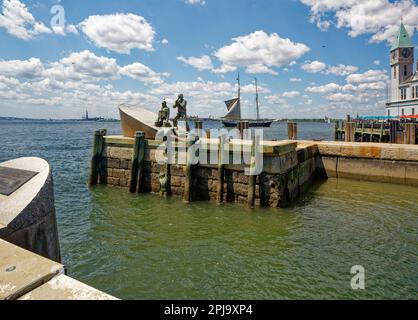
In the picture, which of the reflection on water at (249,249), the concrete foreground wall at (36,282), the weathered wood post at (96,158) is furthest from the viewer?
the weathered wood post at (96,158)

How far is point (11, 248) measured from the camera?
317 centimetres

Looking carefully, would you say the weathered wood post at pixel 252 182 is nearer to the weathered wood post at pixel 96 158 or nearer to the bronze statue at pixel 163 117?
the bronze statue at pixel 163 117

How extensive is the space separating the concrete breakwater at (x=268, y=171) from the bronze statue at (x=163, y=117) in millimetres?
1439

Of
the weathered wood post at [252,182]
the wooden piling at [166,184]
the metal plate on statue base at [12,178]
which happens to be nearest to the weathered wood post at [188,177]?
the wooden piling at [166,184]

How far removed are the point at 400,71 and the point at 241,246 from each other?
7098 centimetres

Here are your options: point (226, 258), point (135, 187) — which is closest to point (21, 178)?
point (226, 258)

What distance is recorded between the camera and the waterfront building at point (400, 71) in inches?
2266

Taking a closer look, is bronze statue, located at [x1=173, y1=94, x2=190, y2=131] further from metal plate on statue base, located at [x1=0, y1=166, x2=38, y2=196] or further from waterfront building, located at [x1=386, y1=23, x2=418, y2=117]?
waterfront building, located at [x1=386, y1=23, x2=418, y2=117]

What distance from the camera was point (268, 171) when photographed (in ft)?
32.7

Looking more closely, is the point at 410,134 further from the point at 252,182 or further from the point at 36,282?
the point at 36,282

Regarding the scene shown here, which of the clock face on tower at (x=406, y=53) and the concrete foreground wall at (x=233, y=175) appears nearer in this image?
the concrete foreground wall at (x=233, y=175)

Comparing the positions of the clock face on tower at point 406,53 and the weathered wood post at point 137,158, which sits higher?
the clock face on tower at point 406,53

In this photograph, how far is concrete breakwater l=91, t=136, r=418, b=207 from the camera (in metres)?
10.1

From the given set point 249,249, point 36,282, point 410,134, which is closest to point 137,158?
point 249,249
